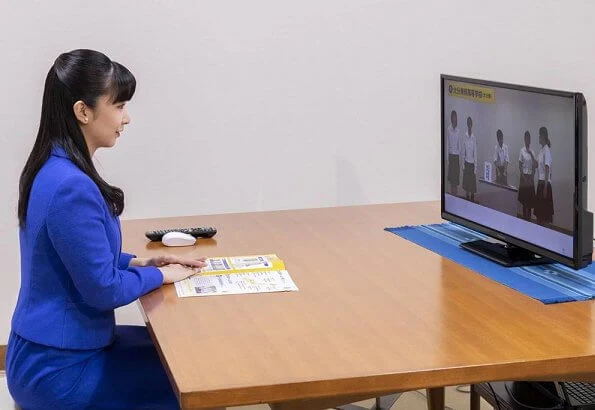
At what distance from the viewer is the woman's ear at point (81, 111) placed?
93.2 inches

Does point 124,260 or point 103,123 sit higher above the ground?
point 103,123

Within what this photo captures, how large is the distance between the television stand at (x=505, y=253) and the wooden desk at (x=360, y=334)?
110mm

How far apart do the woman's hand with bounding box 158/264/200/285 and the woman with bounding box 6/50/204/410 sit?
24 millimetres

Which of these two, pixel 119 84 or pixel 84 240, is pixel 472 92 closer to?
pixel 119 84

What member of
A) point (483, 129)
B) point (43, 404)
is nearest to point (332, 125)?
point (483, 129)

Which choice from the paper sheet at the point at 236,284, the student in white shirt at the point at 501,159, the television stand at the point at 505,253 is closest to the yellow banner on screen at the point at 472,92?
the student in white shirt at the point at 501,159

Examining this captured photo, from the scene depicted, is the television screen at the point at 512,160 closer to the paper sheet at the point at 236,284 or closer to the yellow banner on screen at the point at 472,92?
the yellow banner on screen at the point at 472,92

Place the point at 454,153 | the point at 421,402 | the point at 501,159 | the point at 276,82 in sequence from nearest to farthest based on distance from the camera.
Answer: the point at 501,159 < the point at 454,153 < the point at 421,402 < the point at 276,82

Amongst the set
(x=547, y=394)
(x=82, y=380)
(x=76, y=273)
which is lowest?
(x=547, y=394)

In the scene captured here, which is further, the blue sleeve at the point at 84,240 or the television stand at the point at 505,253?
the television stand at the point at 505,253

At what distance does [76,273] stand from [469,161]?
111cm

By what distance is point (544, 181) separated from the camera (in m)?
2.41

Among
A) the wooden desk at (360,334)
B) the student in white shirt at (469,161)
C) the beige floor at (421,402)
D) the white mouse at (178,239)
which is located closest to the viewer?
the wooden desk at (360,334)

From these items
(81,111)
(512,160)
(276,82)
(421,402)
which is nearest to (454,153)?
(512,160)
